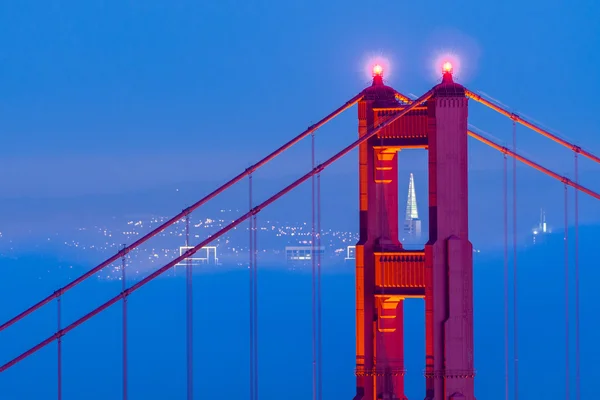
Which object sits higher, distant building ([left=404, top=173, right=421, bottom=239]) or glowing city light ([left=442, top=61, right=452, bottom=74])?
glowing city light ([left=442, top=61, right=452, bottom=74])

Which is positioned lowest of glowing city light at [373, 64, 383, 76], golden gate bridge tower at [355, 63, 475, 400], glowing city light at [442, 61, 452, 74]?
Answer: golden gate bridge tower at [355, 63, 475, 400]

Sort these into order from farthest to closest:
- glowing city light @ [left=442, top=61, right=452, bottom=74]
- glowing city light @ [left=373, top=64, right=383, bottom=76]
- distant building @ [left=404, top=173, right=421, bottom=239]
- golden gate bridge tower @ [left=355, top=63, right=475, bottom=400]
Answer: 1. distant building @ [left=404, top=173, right=421, bottom=239]
2. glowing city light @ [left=373, top=64, right=383, bottom=76]
3. glowing city light @ [left=442, top=61, right=452, bottom=74]
4. golden gate bridge tower @ [left=355, top=63, right=475, bottom=400]

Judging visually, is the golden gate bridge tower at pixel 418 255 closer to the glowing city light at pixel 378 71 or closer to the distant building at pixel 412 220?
the glowing city light at pixel 378 71

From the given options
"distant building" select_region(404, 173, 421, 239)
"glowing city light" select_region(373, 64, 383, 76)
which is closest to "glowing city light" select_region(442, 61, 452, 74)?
"glowing city light" select_region(373, 64, 383, 76)

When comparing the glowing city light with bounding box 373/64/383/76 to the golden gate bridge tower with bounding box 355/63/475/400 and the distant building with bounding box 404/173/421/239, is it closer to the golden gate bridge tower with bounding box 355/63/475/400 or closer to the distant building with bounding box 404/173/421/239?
the golden gate bridge tower with bounding box 355/63/475/400

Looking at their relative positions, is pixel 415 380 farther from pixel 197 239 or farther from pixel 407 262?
pixel 407 262

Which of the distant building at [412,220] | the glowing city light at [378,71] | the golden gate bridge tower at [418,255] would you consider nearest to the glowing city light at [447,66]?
the golden gate bridge tower at [418,255]

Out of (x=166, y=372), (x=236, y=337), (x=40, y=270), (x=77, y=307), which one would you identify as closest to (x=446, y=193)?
(x=166, y=372)

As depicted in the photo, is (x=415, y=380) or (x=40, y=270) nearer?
(x=415, y=380)
